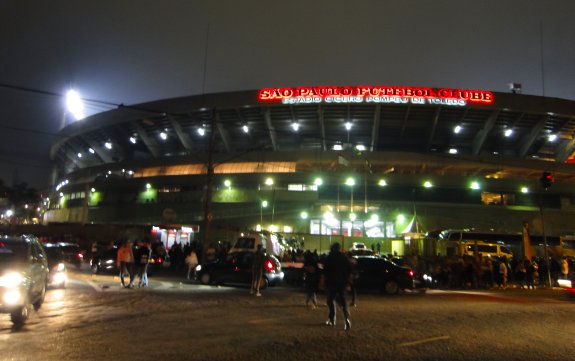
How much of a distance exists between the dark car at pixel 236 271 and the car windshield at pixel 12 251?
30.2 ft

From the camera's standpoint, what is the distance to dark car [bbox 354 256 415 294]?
17.4 meters

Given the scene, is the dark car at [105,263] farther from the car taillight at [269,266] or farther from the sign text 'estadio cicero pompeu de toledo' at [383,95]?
the sign text 'estadio cicero pompeu de toledo' at [383,95]

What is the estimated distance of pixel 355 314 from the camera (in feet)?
37.3

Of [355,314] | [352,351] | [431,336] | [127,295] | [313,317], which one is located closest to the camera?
[352,351]

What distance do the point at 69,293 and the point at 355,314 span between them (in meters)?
8.68

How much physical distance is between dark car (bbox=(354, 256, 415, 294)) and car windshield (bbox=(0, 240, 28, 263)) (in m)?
11.4

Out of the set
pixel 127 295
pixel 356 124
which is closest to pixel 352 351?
pixel 127 295

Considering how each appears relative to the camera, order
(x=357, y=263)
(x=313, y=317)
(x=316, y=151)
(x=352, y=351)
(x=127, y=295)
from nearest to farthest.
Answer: (x=352, y=351), (x=313, y=317), (x=127, y=295), (x=357, y=263), (x=316, y=151)

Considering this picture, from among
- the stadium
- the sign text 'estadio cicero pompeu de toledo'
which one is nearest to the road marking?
the stadium

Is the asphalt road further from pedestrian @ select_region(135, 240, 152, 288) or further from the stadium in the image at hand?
the stadium

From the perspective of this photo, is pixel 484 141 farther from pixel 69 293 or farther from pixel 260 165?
pixel 69 293

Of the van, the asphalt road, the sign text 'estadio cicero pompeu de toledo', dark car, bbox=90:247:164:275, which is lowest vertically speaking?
the asphalt road

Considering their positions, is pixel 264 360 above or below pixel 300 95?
below

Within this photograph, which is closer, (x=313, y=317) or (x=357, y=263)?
(x=313, y=317)
